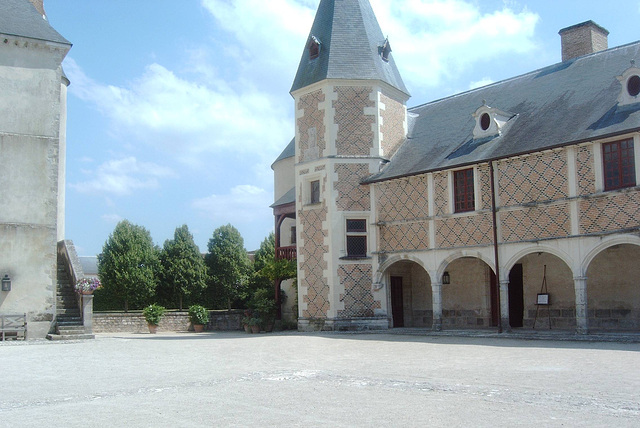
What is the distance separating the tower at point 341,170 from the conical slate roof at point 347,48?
40 millimetres

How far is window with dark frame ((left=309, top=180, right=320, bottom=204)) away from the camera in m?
20.3

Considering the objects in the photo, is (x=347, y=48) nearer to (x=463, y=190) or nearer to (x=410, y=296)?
(x=463, y=190)

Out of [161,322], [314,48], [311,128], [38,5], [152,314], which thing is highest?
[38,5]

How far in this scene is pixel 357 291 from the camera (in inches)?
761

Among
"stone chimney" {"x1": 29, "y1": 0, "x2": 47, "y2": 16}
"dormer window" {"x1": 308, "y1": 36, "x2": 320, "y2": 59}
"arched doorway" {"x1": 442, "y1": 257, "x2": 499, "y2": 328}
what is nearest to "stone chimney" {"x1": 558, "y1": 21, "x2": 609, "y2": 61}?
"arched doorway" {"x1": 442, "y1": 257, "x2": 499, "y2": 328}

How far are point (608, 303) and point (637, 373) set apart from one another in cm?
792

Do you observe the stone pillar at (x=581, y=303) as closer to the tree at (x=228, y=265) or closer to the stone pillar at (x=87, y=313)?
A: the stone pillar at (x=87, y=313)

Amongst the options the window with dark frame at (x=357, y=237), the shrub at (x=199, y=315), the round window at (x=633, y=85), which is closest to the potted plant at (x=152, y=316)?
the shrub at (x=199, y=315)

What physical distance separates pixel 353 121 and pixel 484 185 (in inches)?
194

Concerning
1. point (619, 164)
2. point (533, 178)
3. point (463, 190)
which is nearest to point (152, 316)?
point (463, 190)

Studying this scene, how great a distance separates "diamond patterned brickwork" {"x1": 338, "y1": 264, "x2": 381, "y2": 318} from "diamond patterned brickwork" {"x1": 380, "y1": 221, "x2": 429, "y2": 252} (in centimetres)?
98

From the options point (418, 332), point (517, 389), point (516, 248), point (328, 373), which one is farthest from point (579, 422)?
point (418, 332)

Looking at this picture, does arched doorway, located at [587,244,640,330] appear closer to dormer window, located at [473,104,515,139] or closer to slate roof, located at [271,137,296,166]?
dormer window, located at [473,104,515,139]

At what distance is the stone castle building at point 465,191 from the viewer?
581 inches
